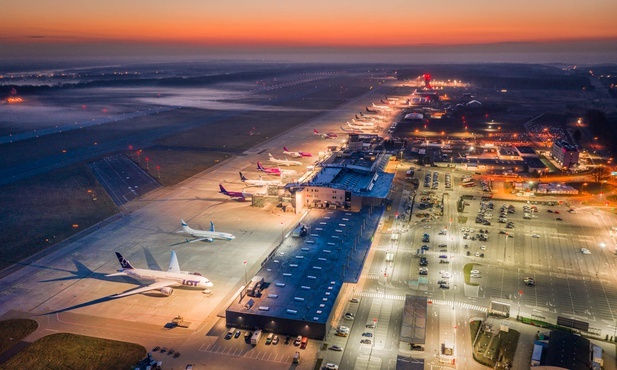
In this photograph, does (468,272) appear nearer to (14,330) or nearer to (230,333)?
(230,333)

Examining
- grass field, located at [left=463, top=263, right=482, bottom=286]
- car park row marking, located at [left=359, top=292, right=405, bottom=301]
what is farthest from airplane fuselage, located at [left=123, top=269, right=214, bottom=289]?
grass field, located at [left=463, top=263, right=482, bottom=286]

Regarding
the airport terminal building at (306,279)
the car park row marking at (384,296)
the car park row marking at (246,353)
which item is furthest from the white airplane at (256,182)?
the car park row marking at (246,353)

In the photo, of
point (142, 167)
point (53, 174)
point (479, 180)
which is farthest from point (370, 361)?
point (53, 174)

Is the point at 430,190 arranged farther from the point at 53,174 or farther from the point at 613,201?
the point at 53,174

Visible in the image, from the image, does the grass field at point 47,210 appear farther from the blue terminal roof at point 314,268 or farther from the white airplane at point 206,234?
the blue terminal roof at point 314,268

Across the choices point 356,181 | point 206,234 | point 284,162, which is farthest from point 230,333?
point 284,162
